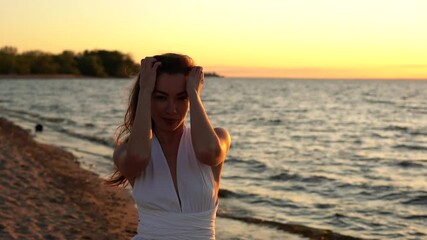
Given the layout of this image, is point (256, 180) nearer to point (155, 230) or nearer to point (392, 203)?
point (392, 203)

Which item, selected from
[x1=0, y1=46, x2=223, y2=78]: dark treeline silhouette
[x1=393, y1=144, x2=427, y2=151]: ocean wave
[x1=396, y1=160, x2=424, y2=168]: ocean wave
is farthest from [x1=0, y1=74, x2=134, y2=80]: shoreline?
[x1=396, y1=160, x2=424, y2=168]: ocean wave

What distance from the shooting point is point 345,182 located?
16.5 meters

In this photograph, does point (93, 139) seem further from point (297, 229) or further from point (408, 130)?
point (408, 130)

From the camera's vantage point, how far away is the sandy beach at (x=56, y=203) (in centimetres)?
843

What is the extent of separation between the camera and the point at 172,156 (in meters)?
Answer: 2.58

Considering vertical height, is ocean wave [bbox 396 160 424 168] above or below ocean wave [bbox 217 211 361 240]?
below

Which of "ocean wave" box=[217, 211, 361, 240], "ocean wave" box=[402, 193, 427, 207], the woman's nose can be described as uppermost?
the woman's nose

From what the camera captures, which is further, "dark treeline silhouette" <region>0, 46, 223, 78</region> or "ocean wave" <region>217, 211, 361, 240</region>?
"dark treeline silhouette" <region>0, 46, 223, 78</region>

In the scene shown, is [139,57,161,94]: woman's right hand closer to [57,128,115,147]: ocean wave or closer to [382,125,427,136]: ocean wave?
[57,128,115,147]: ocean wave

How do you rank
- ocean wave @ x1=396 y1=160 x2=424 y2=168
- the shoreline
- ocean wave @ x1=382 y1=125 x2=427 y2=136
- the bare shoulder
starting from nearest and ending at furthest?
1. the bare shoulder
2. ocean wave @ x1=396 y1=160 x2=424 y2=168
3. ocean wave @ x1=382 y1=125 x2=427 y2=136
4. the shoreline

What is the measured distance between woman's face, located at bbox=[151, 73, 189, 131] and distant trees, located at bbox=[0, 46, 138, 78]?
150587 mm

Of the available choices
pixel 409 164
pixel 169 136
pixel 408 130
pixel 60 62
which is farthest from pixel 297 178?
pixel 60 62

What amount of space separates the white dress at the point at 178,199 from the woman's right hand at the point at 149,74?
270 millimetres

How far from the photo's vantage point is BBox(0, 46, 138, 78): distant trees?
15775cm
